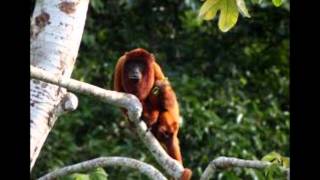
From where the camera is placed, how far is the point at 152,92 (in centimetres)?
479

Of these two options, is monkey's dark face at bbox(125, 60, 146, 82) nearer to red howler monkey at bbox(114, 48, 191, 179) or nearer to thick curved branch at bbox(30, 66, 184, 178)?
red howler monkey at bbox(114, 48, 191, 179)

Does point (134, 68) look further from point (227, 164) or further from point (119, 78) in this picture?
point (227, 164)

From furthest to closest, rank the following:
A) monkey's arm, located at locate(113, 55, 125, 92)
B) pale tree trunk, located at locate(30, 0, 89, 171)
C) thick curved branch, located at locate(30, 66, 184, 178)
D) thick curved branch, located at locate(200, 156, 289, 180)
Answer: monkey's arm, located at locate(113, 55, 125, 92)
pale tree trunk, located at locate(30, 0, 89, 171)
thick curved branch, located at locate(200, 156, 289, 180)
thick curved branch, located at locate(30, 66, 184, 178)

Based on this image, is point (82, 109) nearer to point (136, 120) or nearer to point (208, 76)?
point (208, 76)

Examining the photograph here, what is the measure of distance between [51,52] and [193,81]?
4473 mm

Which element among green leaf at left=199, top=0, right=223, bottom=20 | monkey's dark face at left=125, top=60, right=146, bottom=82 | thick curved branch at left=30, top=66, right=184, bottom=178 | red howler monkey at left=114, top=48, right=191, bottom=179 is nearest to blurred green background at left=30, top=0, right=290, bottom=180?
red howler monkey at left=114, top=48, right=191, bottom=179

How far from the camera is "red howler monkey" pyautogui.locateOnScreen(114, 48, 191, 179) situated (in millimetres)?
4715

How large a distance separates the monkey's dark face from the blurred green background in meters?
1.83

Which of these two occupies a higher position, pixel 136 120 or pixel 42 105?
pixel 42 105

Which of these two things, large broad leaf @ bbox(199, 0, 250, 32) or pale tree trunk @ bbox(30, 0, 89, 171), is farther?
pale tree trunk @ bbox(30, 0, 89, 171)

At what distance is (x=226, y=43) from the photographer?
26.5ft

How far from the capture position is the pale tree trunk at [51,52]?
112 inches
